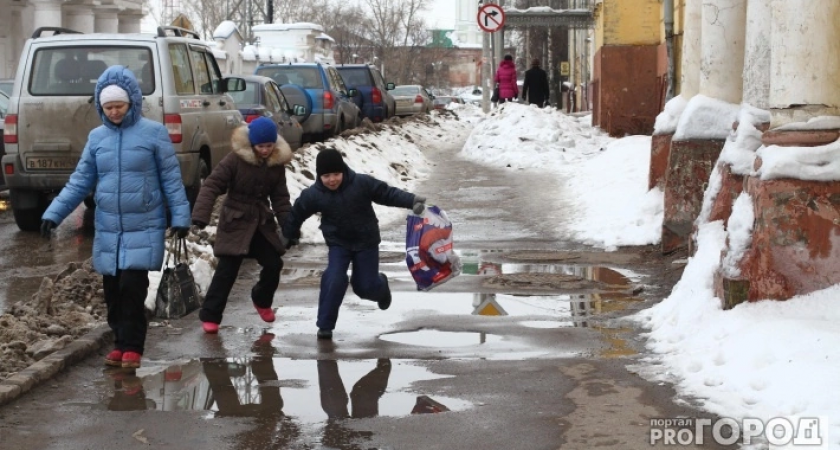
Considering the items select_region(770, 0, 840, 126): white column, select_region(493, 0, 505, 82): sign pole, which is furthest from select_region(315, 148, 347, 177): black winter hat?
select_region(493, 0, 505, 82): sign pole

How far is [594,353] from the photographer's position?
24.9 ft

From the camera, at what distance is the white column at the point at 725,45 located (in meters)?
11.5

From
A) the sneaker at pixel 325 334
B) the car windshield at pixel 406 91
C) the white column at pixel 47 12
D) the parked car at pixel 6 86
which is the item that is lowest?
the car windshield at pixel 406 91

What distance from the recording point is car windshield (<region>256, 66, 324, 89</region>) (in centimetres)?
2542

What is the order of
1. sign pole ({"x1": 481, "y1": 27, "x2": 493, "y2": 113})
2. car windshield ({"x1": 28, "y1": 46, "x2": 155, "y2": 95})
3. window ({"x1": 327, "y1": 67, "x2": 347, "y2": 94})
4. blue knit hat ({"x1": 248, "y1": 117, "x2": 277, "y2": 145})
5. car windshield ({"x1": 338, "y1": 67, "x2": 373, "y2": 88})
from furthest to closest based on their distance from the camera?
sign pole ({"x1": 481, "y1": 27, "x2": 493, "y2": 113}) < car windshield ({"x1": 338, "y1": 67, "x2": 373, "y2": 88}) < window ({"x1": 327, "y1": 67, "x2": 347, "y2": 94}) < car windshield ({"x1": 28, "y1": 46, "x2": 155, "y2": 95}) < blue knit hat ({"x1": 248, "y1": 117, "x2": 277, "y2": 145})

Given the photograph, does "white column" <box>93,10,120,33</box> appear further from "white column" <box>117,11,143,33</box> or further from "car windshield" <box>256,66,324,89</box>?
"car windshield" <box>256,66,324,89</box>

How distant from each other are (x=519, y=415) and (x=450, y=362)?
1.28 metres

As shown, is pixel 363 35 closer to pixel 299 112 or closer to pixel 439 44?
pixel 439 44

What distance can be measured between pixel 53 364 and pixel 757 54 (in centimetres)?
560

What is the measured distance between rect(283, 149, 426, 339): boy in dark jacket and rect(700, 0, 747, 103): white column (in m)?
4.25

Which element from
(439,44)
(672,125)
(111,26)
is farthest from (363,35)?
(672,125)

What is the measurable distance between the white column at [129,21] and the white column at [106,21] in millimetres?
2249

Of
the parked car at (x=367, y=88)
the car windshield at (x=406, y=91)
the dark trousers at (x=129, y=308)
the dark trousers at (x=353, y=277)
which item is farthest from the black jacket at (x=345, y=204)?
the car windshield at (x=406, y=91)

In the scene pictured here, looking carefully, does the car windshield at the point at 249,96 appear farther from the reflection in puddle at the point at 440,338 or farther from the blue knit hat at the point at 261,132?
the reflection in puddle at the point at 440,338
